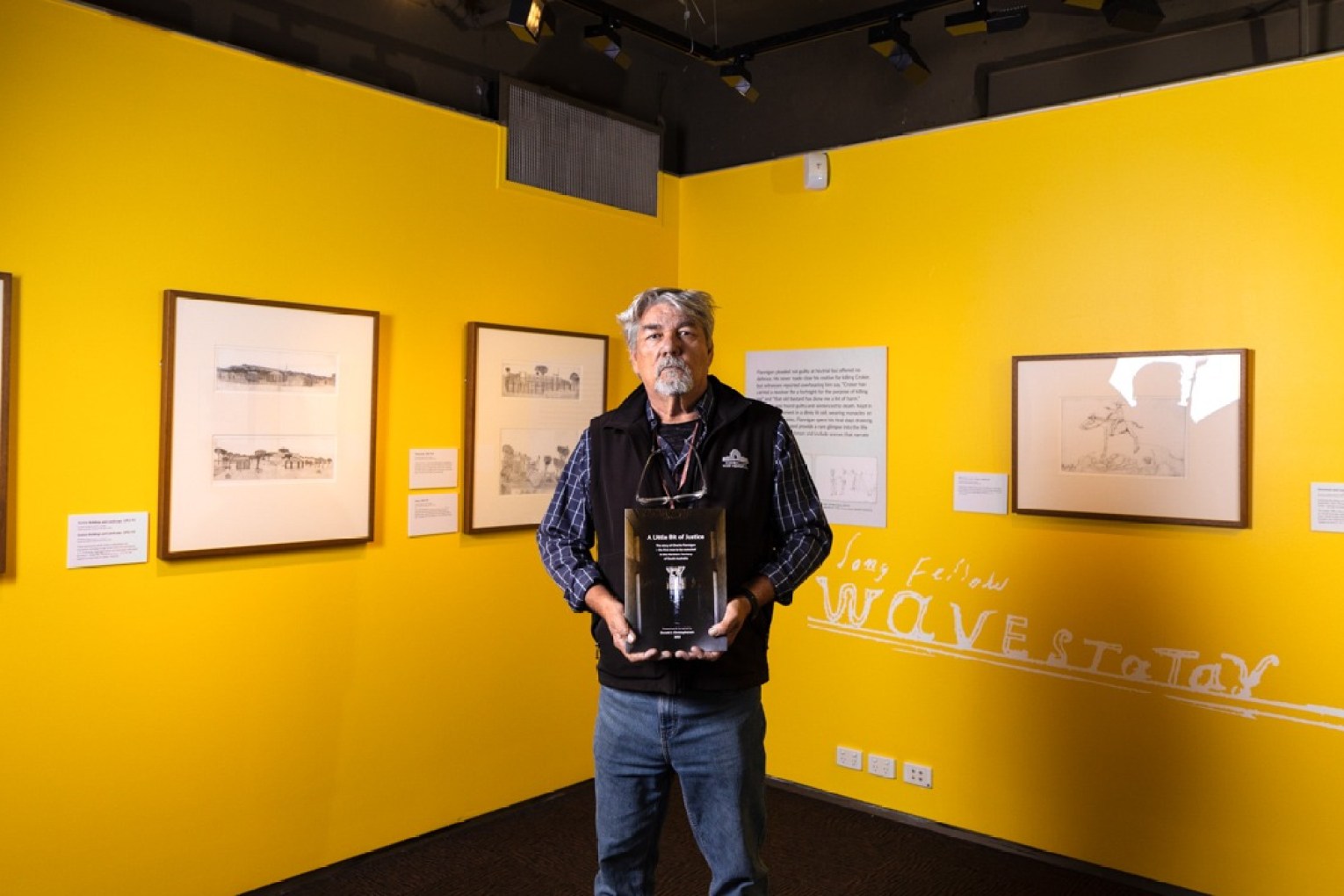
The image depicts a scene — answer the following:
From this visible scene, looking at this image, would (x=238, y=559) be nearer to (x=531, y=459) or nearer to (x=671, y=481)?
(x=531, y=459)

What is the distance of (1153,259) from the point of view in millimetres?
3227

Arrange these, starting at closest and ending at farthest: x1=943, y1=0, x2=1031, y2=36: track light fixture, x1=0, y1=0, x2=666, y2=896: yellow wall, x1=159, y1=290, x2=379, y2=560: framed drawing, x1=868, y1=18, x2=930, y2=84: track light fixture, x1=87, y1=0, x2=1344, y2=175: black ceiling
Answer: x1=0, y1=0, x2=666, y2=896: yellow wall, x1=159, y1=290, x2=379, y2=560: framed drawing, x1=87, y1=0, x2=1344, y2=175: black ceiling, x1=943, y1=0, x2=1031, y2=36: track light fixture, x1=868, y1=18, x2=930, y2=84: track light fixture

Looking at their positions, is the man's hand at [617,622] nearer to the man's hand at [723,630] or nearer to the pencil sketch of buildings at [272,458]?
the man's hand at [723,630]

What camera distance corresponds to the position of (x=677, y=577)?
2.07m

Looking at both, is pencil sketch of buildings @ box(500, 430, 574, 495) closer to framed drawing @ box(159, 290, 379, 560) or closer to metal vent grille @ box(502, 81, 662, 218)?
framed drawing @ box(159, 290, 379, 560)

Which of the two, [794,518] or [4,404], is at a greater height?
[4,404]

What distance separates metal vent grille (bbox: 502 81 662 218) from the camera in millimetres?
3770

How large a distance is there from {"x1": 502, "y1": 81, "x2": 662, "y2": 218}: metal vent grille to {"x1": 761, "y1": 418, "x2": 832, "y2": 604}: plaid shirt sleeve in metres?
1.97

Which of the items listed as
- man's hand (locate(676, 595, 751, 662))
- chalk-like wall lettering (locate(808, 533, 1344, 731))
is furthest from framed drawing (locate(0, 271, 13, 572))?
chalk-like wall lettering (locate(808, 533, 1344, 731))

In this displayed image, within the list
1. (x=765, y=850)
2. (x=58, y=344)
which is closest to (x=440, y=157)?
(x=58, y=344)

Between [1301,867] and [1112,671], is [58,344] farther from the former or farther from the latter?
[1301,867]

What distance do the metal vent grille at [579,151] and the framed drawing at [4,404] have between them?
1.75 meters

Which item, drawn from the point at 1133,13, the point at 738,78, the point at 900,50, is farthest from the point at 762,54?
the point at 1133,13

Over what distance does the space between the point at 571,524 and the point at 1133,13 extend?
2291mm
